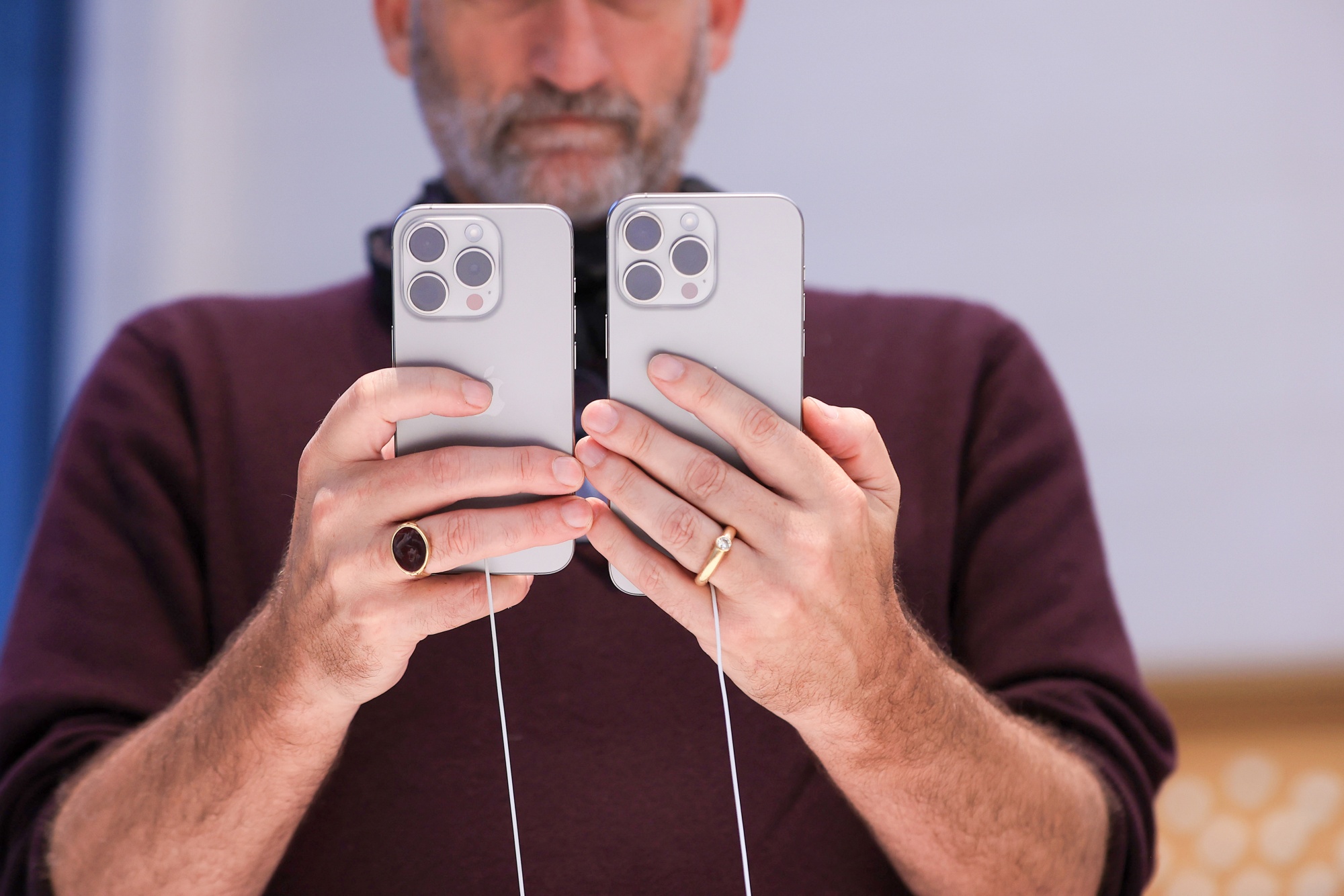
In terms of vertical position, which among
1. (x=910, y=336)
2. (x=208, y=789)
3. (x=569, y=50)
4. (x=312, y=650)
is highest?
(x=569, y=50)

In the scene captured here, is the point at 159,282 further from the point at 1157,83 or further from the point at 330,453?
the point at 1157,83

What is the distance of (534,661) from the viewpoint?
74 cm

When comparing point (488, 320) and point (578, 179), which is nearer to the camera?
point (488, 320)

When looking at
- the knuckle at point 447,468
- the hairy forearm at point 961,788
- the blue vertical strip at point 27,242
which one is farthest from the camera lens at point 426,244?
the blue vertical strip at point 27,242

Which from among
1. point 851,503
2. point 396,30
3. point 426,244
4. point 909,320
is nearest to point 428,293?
point 426,244

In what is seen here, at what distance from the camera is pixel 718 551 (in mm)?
477

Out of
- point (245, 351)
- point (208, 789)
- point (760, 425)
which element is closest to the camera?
point (760, 425)

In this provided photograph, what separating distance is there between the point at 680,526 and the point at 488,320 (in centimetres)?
15

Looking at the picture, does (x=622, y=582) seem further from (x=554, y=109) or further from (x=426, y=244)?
(x=554, y=109)

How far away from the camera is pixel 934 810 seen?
0.60 metres

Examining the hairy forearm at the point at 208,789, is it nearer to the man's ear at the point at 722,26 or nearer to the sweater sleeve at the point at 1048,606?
the sweater sleeve at the point at 1048,606

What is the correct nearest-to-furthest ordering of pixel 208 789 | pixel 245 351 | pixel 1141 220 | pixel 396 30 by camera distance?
pixel 208 789, pixel 245 351, pixel 396 30, pixel 1141 220

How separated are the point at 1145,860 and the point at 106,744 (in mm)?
694

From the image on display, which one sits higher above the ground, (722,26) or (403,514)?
(722,26)
